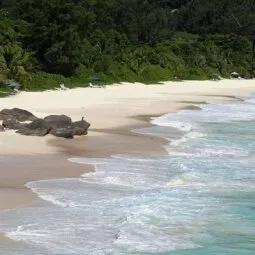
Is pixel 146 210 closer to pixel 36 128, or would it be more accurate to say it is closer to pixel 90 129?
pixel 36 128

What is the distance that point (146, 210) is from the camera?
1096cm

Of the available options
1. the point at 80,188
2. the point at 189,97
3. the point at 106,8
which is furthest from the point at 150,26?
the point at 80,188

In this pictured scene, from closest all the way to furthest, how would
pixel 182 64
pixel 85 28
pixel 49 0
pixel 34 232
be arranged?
pixel 34 232 → pixel 49 0 → pixel 85 28 → pixel 182 64

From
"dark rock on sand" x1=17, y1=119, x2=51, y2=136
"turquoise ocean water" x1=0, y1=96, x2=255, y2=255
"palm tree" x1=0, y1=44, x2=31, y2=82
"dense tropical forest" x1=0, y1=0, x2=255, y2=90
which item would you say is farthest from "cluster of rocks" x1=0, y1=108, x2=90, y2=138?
"palm tree" x1=0, y1=44, x2=31, y2=82

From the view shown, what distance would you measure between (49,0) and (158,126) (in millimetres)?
17293

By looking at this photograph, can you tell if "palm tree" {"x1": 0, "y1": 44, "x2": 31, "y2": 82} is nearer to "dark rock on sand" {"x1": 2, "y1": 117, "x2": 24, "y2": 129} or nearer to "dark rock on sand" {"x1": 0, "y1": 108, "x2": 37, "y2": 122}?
"dark rock on sand" {"x1": 0, "y1": 108, "x2": 37, "y2": 122}

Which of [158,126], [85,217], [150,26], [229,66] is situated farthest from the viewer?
[150,26]

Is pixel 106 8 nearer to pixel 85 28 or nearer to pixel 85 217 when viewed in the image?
pixel 85 28

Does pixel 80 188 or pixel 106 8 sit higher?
pixel 106 8

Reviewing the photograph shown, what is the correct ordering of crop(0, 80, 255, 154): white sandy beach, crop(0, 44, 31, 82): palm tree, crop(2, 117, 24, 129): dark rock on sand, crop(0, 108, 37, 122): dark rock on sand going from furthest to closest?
1. crop(0, 44, 31, 82): palm tree
2. crop(0, 108, 37, 122): dark rock on sand
3. crop(2, 117, 24, 129): dark rock on sand
4. crop(0, 80, 255, 154): white sandy beach

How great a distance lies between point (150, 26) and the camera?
73.2 metres

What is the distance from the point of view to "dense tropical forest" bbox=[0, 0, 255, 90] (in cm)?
3597

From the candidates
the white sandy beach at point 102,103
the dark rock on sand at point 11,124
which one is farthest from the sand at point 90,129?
the dark rock on sand at point 11,124

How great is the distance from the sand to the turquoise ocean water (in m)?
0.53
